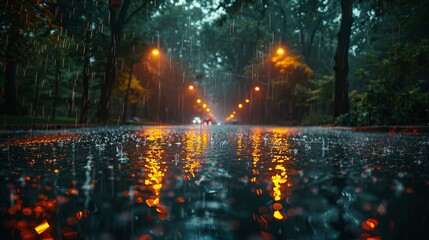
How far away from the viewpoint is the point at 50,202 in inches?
80.0

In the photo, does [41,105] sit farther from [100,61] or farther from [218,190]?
[218,190]

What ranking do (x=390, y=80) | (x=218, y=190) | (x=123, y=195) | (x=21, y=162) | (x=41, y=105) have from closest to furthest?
(x=123, y=195) → (x=218, y=190) → (x=21, y=162) → (x=390, y=80) → (x=41, y=105)

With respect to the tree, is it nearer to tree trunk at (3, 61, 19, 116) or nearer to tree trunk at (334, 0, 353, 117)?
tree trunk at (3, 61, 19, 116)

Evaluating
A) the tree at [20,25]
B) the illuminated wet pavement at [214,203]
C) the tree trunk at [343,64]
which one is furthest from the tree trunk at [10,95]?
the illuminated wet pavement at [214,203]

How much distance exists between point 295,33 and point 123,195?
5884 cm

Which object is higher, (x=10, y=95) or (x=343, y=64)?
(x=343, y=64)

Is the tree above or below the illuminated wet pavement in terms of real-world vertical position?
above

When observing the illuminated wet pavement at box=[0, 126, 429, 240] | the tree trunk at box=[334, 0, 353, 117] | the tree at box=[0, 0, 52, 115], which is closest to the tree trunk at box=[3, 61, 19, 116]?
the tree at box=[0, 0, 52, 115]

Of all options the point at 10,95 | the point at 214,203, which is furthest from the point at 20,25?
the point at 10,95

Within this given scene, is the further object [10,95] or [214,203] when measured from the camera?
[10,95]

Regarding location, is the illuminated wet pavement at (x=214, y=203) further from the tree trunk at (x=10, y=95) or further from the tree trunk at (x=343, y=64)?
the tree trunk at (x=10, y=95)

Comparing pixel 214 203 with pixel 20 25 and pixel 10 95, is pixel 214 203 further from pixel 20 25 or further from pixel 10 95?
pixel 10 95

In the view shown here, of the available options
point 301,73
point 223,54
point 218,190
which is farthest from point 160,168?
point 223,54

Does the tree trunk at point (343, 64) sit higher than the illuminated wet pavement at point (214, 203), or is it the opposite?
the tree trunk at point (343, 64)
